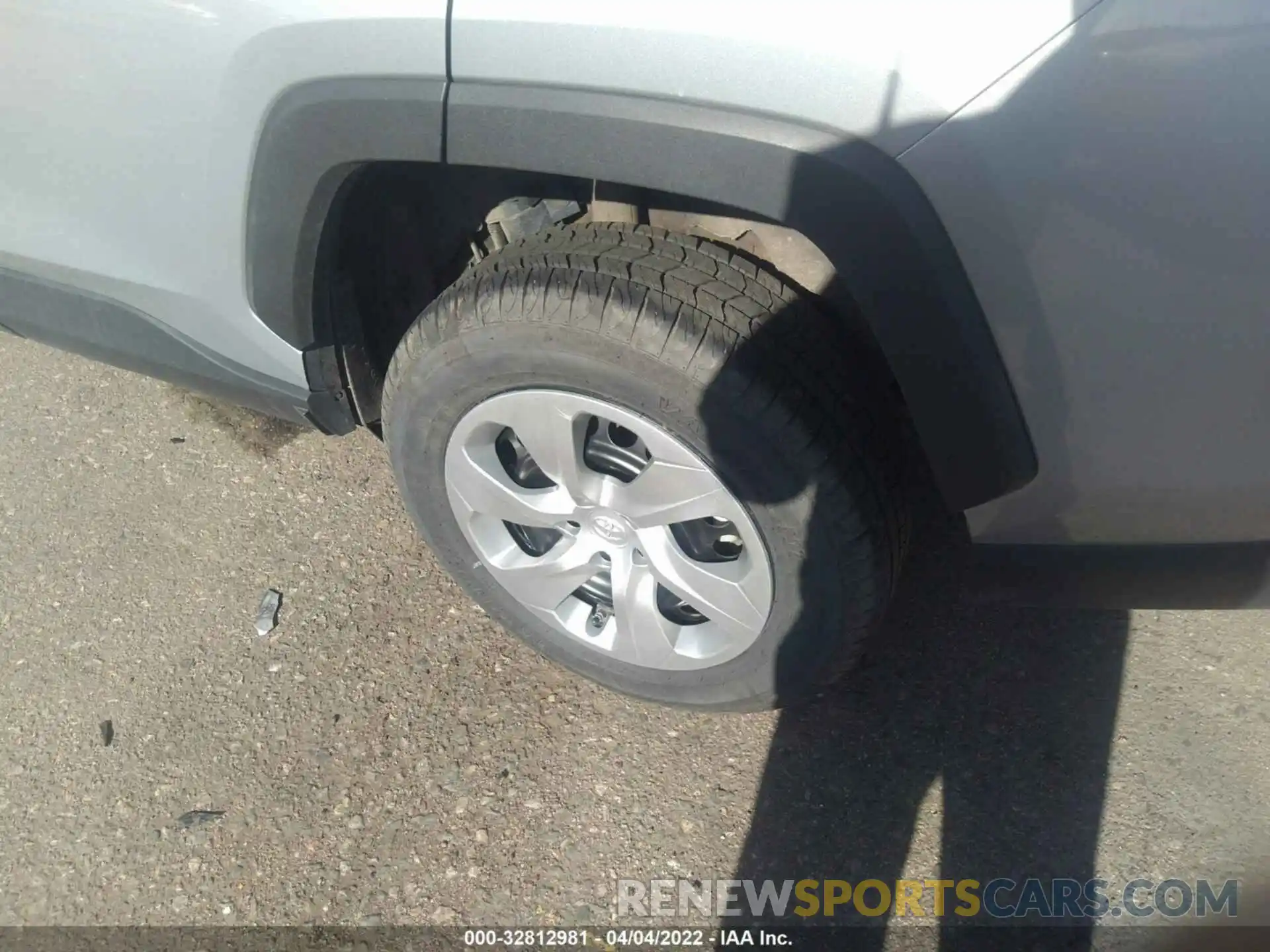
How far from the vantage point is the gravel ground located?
191 cm

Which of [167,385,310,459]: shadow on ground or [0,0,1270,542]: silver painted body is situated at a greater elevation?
[0,0,1270,542]: silver painted body

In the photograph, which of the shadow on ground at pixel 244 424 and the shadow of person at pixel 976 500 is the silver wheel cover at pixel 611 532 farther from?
the shadow on ground at pixel 244 424

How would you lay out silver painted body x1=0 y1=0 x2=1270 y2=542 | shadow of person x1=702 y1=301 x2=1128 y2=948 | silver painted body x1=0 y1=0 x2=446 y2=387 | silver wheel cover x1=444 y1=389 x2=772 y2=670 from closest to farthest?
silver painted body x1=0 y1=0 x2=1270 y2=542 < silver painted body x1=0 y1=0 x2=446 y2=387 < silver wheel cover x1=444 y1=389 x2=772 y2=670 < shadow of person x1=702 y1=301 x2=1128 y2=948

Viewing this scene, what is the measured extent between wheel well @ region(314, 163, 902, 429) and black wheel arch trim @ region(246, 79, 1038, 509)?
14cm

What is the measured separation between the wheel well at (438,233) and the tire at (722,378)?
8cm

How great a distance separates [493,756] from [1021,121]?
5.26 feet

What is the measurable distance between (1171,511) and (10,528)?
279 cm

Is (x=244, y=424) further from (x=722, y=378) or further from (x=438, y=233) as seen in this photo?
(x=722, y=378)

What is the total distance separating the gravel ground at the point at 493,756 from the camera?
1912mm

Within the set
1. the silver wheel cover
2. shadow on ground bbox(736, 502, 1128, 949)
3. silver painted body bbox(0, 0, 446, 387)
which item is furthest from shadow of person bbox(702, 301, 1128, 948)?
silver painted body bbox(0, 0, 446, 387)

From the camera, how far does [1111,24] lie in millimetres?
1075

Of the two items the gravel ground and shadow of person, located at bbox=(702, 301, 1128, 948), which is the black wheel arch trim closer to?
shadow of person, located at bbox=(702, 301, 1128, 948)

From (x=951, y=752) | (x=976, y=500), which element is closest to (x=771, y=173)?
(x=976, y=500)

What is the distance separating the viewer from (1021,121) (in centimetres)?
114
